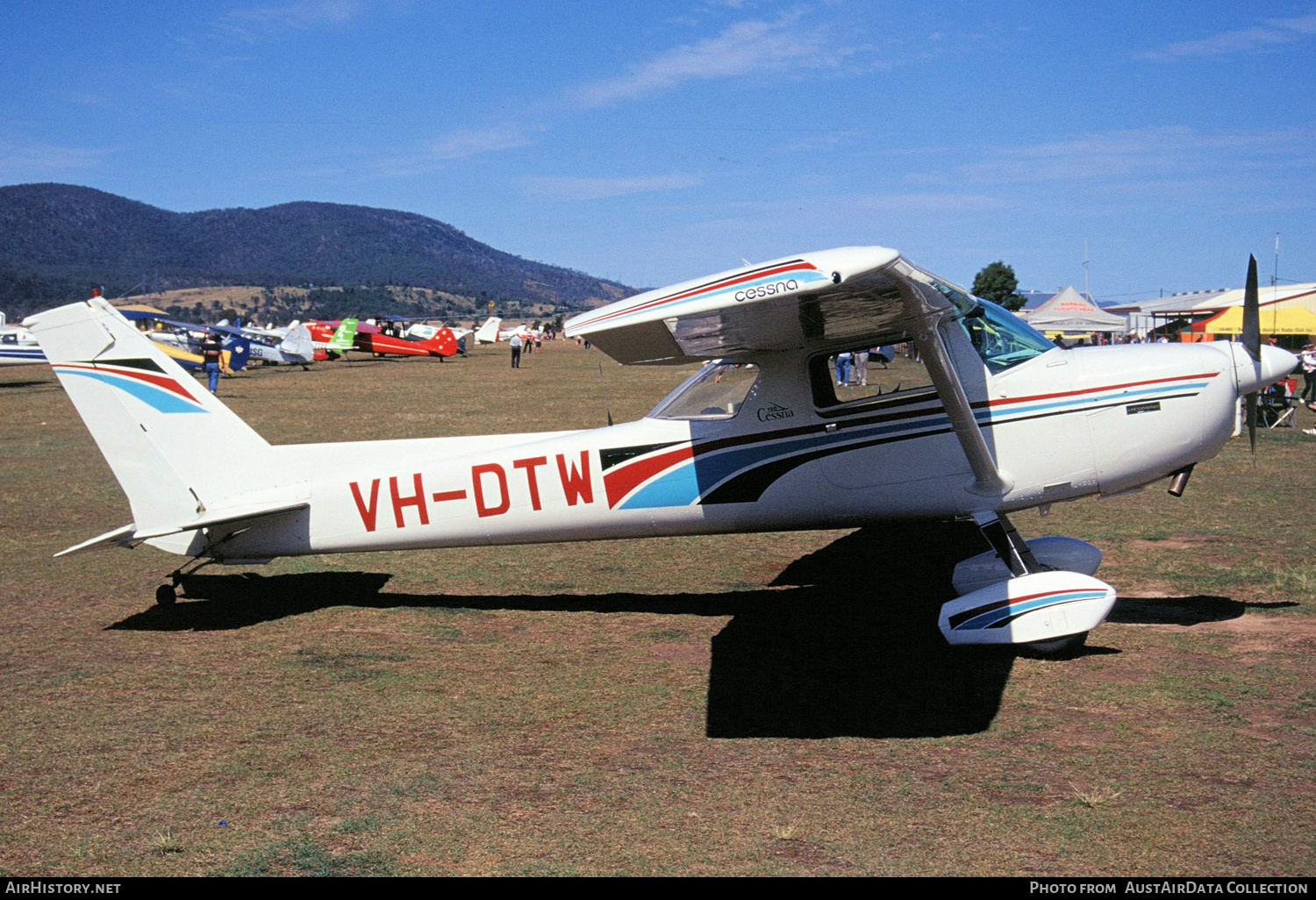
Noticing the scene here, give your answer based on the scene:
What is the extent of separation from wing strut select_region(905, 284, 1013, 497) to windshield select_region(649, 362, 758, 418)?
4.31 feet

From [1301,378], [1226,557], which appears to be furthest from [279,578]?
[1301,378]

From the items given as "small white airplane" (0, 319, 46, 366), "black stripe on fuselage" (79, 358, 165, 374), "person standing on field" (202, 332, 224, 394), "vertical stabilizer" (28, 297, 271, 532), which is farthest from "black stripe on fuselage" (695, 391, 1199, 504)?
"small white airplane" (0, 319, 46, 366)

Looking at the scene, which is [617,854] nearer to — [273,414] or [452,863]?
[452,863]

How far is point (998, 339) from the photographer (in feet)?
24.5

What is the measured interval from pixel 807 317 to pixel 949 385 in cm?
107

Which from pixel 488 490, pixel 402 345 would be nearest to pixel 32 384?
pixel 402 345

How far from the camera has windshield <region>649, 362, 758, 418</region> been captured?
7672 millimetres

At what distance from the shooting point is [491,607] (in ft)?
27.9

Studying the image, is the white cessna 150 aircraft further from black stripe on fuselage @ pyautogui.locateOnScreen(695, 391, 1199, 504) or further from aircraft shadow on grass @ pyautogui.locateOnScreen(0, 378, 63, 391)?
aircraft shadow on grass @ pyautogui.locateOnScreen(0, 378, 63, 391)

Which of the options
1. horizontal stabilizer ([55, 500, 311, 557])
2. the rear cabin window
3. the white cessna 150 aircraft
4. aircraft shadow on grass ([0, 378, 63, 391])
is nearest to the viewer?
the white cessna 150 aircraft

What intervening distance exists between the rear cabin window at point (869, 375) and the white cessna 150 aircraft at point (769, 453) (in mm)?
21

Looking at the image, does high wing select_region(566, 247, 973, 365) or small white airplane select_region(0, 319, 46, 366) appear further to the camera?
small white airplane select_region(0, 319, 46, 366)

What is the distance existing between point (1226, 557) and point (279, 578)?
868 centimetres
